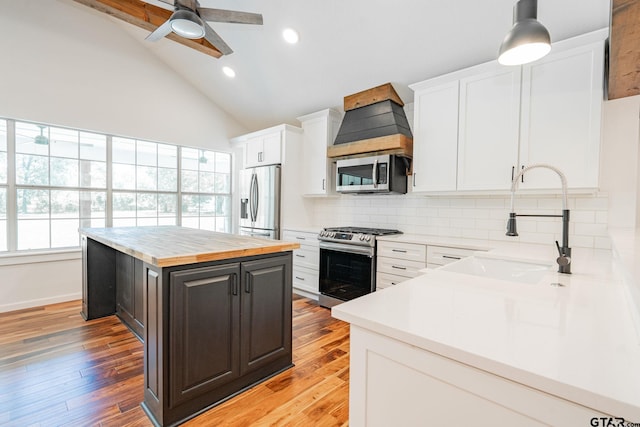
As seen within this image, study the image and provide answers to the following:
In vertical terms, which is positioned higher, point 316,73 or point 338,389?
point 316,73

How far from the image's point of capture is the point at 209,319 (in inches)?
72.8

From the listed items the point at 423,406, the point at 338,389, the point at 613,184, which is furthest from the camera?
the point at 613,184

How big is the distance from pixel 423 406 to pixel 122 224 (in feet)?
15.5

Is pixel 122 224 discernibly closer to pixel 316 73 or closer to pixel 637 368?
pixel 316 73

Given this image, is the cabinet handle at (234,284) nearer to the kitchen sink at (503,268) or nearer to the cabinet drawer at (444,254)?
the kitchen sink at (503,268)

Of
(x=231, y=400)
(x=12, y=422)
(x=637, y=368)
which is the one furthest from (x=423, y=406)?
(x=12, y=422)

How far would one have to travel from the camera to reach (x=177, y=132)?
4.72m

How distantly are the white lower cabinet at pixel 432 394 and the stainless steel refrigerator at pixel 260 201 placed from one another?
355 centimetres

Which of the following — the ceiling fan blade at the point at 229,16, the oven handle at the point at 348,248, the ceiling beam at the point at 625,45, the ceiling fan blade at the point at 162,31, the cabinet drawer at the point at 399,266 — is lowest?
the cabinet drawer at the point at 399,266

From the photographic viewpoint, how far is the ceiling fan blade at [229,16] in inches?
95.6

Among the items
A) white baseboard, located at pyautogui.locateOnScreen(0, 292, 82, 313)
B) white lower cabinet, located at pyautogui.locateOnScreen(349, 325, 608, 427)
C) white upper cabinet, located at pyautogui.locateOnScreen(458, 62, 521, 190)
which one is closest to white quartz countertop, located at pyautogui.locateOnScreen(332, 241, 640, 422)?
white lower cabinet, located at pyautogui.locateOnScreen(349, 325, 608, 427)

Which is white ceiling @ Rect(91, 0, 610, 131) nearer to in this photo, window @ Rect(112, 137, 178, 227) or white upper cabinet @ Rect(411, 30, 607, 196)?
white upper cabinet @ Rect(411, 30, 607, 196)

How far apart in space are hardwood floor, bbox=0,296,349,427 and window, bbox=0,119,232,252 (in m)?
1.15

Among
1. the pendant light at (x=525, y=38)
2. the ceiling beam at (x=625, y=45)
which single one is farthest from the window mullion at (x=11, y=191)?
the ceiling beam at (x=625, y=45)
